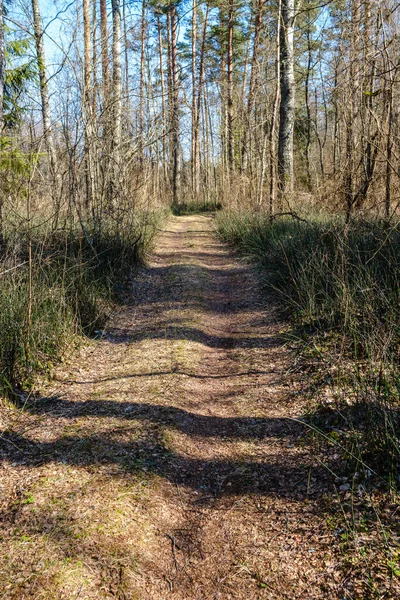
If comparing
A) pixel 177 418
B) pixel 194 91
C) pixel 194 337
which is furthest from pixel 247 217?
pixel 194 91

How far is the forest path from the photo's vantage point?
84.4 inches

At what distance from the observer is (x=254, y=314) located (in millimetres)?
6105

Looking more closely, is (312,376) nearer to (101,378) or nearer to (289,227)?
(101,378)

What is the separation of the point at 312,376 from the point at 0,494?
262 centimetres

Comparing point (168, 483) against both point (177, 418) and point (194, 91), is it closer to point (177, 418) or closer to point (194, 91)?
point (177, 418)

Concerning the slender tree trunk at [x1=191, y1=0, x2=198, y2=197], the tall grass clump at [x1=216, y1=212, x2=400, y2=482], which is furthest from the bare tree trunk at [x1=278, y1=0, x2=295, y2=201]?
the slender tree trunk at [x1=191, y1=0, x2=198, y2=197]

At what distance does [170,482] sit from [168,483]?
2 cm

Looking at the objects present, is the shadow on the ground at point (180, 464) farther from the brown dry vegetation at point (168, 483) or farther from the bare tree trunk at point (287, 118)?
the bare tree trunk at point (287, 118)

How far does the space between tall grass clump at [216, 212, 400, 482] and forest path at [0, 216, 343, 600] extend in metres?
0.43

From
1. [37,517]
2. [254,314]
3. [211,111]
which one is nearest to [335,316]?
[254,314]

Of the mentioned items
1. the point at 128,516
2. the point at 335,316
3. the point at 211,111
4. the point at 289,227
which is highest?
the point at 211,111

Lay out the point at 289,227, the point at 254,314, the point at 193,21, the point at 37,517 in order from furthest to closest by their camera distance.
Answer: the point at 193,21
the point at 289,227
the point at 254,314
the point at 37,517

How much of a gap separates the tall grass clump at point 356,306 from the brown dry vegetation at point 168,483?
0.40m

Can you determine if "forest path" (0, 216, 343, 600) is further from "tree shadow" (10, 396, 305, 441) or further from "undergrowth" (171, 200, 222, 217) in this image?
"undergrowth" (171, 200, 222, 217)
